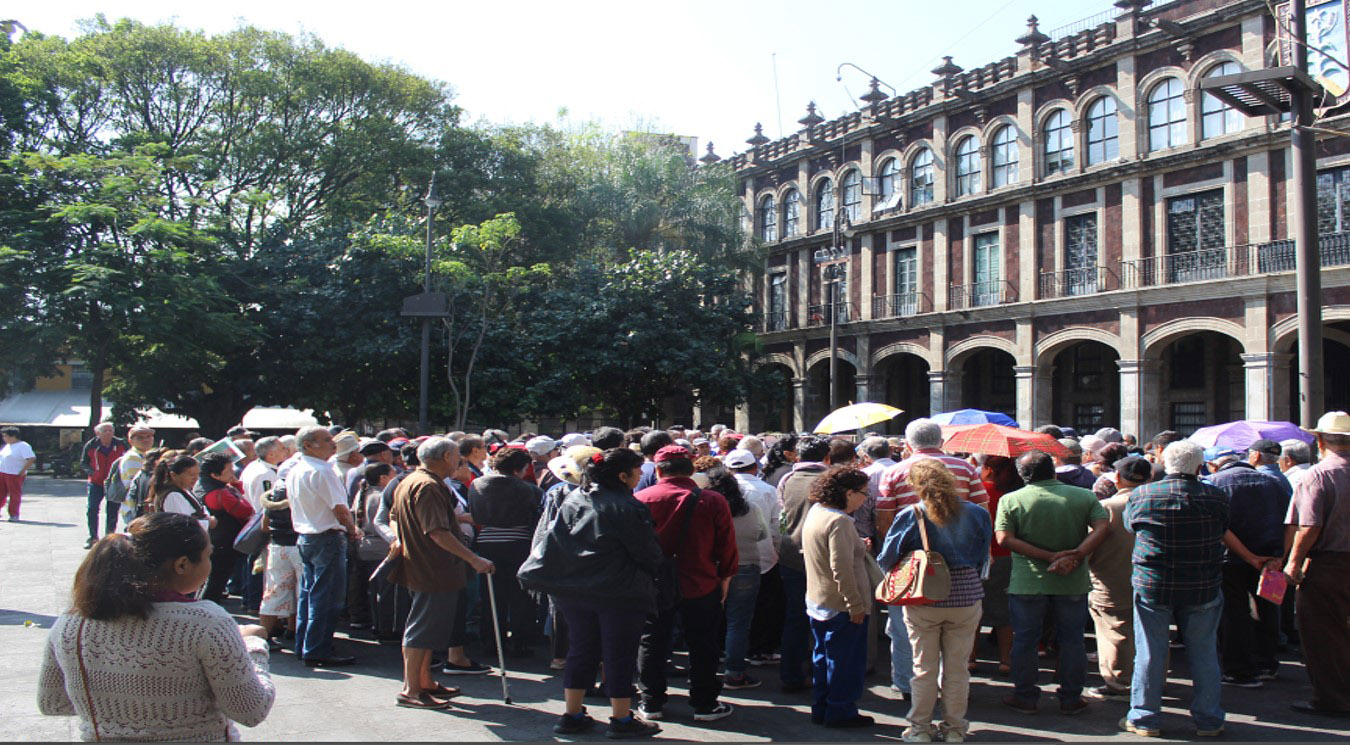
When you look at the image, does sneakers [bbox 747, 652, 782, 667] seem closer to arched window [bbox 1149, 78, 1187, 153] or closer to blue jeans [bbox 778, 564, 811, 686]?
blue jeans [bbox 778, 564, 811, 686]

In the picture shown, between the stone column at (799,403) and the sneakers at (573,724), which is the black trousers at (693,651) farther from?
the stone column at (799,403)

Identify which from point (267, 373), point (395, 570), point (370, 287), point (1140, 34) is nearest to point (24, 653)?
point (395, 570)

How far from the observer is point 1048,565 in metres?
6.24

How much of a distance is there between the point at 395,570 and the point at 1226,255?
22.6 m

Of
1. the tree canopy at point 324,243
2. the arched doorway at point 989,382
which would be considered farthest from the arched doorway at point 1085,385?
the tree canopy at point 324,243

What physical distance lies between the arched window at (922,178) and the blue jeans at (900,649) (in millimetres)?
26428

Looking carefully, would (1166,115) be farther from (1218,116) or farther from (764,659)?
(764,659)

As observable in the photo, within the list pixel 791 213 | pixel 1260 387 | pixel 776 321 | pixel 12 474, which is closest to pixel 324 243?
pixel 12 474

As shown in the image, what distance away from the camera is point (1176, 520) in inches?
229

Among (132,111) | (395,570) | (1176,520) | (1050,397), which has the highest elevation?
(132,111)

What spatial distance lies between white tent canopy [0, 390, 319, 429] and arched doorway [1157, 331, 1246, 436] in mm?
26687

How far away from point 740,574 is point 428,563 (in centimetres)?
214

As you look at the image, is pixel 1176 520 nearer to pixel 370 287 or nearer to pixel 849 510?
pixel 849 510

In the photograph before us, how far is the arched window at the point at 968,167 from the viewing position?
97.3 ft
